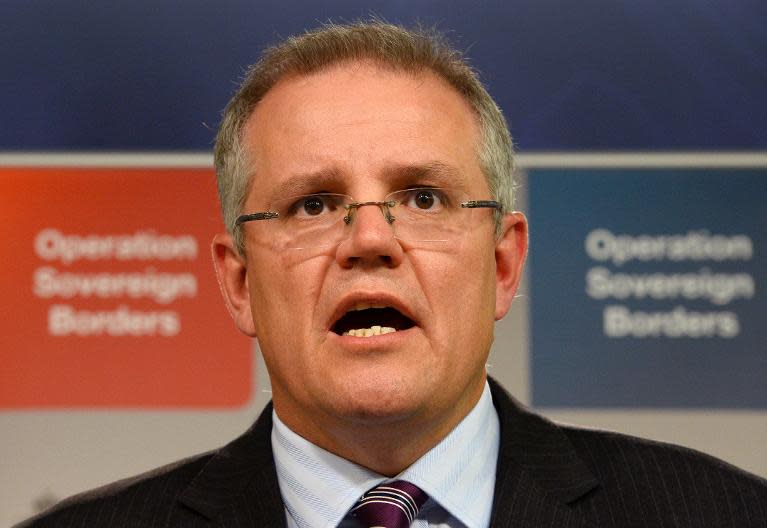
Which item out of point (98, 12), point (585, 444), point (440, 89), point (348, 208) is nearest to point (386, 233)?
point (348, 208)

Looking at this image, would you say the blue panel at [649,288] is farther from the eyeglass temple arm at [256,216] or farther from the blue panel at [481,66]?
the eyeglass temple arm at [256,216]

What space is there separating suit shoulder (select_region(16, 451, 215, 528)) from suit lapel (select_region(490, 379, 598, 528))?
660 mm

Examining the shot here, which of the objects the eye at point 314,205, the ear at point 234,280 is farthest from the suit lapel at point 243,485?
the eye at point 314,205

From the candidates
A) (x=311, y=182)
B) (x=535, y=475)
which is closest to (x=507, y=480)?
(x=535, y=475)

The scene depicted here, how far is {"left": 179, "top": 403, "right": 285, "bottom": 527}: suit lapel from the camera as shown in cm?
213

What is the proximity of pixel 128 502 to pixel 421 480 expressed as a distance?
0.63 m

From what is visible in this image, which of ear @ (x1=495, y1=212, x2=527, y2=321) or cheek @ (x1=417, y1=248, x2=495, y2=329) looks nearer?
cheek @ (x1=417, y1=248, x2=495, y2=329)

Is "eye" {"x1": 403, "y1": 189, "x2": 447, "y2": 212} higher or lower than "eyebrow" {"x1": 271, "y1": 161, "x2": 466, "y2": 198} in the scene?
lower

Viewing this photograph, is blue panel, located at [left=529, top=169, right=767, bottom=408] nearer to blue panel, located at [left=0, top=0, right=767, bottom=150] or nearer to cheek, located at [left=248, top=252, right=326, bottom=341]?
blue panel, located at [left=0, top=0, right=767, bottom=150]

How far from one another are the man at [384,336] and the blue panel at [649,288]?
938mm

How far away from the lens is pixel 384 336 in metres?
1.95

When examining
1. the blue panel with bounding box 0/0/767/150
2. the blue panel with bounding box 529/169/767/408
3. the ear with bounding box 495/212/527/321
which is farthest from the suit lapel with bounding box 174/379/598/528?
the blue panel with bounding box 0/0/767/150

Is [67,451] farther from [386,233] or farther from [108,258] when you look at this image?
[386,233]

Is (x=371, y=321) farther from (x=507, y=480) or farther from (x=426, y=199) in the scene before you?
(x=507, y=480)
